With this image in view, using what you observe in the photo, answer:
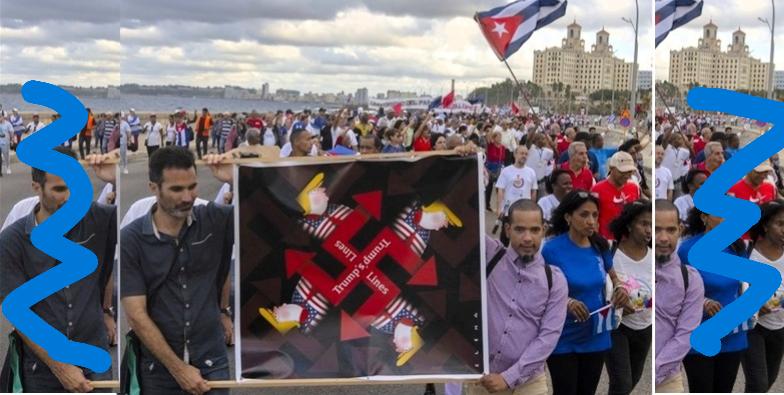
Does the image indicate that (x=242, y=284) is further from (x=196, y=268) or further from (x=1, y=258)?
(x=1, y=258)

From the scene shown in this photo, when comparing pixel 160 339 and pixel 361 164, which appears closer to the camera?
pixel 160 339

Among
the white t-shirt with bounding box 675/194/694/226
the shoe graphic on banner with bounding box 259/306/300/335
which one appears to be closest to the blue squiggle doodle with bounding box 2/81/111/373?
the shoe graphic on banner with bounding box 259/306/300/335

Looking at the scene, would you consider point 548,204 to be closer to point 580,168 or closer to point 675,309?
point 580,168

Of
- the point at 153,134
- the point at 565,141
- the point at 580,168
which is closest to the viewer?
the point at 580,168

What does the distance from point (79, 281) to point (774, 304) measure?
12.4ft

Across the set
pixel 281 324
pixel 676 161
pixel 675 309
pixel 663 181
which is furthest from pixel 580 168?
pixel 281 324

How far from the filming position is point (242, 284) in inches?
170

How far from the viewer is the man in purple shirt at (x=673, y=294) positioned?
487 centimetres

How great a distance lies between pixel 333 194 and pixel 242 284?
0.60 metres

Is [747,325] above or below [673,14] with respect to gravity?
below

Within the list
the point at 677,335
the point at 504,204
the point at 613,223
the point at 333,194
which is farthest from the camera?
the point at 504,204

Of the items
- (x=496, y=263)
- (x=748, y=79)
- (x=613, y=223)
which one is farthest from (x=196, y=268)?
(x=748, y=79)

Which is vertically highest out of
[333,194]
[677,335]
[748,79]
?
[748,79]

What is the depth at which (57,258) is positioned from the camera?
169 inches
